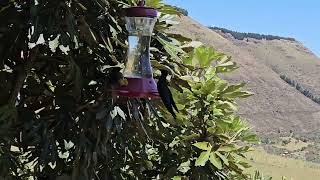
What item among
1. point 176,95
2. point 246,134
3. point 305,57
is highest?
point 176,95

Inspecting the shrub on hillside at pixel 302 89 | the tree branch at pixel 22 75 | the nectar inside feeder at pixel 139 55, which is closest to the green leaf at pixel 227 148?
the tree branch at pixel 22 75

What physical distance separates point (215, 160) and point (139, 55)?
1379 millimetres

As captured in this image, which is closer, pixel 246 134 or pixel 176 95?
pixel 176 95

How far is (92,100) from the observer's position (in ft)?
11.3

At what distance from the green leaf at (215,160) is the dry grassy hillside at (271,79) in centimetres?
3912

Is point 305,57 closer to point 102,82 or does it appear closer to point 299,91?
point 299,91

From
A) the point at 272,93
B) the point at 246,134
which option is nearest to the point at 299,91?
the point at 272,93

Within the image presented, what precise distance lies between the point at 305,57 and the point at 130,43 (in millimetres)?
72211

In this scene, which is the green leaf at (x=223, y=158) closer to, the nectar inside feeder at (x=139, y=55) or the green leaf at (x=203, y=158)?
the green leaf at (x=203, y=158)

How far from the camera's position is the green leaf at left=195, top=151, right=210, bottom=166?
3875mm

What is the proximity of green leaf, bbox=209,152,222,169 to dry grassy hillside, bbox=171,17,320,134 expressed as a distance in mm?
39124

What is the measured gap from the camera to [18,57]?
3439 mm

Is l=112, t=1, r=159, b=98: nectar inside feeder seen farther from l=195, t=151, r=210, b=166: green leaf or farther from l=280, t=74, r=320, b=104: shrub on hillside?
l=280, t=74, r=320, b=104: shrub on hillside

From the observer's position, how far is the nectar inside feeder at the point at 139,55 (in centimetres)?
260
